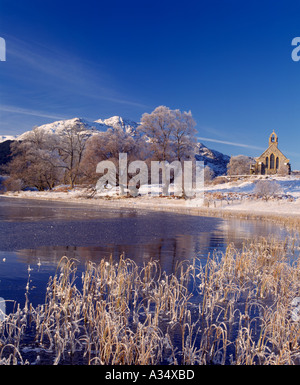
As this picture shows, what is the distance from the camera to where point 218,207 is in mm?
33625

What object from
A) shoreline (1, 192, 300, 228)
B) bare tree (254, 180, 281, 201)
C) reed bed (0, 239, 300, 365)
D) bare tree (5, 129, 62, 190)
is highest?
bare tree (5, 129, 62, 190)

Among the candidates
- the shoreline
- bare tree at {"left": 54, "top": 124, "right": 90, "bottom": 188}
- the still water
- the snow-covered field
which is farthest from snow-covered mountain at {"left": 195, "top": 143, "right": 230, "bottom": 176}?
the still water

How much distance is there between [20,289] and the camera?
8172 mm

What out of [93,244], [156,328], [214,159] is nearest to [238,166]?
[214,159]

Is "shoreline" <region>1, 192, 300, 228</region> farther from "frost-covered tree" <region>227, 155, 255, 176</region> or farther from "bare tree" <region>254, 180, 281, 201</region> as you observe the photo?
"frost-covered tree" <region>227, 155, 255, 176</region>

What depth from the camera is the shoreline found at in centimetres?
2640

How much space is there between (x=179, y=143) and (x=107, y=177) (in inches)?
457

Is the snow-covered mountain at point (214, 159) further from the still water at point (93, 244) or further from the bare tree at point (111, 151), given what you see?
the still water at point (93, 244)

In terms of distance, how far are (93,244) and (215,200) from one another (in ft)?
83.5

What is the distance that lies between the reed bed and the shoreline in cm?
1418

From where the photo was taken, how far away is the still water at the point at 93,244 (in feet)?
31.1

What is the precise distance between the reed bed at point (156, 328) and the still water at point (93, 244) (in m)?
1.41
